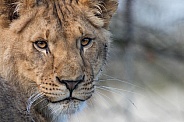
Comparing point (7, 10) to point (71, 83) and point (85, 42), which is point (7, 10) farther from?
point (71, 83)

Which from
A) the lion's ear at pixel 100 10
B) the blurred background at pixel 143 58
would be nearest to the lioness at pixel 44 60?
the lion's ear at pixel 100 10

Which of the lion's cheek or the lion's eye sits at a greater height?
the lion's eye

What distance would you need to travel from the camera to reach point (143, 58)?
7.57m

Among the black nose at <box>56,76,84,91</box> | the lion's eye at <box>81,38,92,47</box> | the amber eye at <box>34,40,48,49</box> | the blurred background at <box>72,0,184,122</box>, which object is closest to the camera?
the black nose at <box>56,76,84,91</box>

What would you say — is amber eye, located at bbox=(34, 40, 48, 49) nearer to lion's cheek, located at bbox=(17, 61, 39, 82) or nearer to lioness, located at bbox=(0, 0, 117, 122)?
lioness, located at bbox=(0, 0, 117, 122)

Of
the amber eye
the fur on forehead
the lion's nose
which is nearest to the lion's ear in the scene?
the fur on forehead

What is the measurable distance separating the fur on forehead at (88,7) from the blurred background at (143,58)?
0.14 metres

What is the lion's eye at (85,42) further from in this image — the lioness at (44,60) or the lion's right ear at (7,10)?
the lion's right ear at (7,10)

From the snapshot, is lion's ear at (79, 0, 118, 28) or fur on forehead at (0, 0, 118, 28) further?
lion's ear at (79, 0, 118, 28)

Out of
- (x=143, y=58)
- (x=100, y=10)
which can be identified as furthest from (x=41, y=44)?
(x=143, y=58)

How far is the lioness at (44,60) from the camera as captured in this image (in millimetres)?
5062

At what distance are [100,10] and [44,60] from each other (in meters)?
0.69

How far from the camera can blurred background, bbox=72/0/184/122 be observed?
21.1ft

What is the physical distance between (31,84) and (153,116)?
11.7 feet
